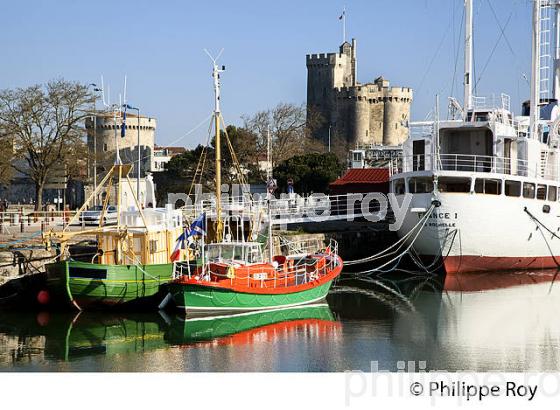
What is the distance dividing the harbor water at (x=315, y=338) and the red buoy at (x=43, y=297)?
80 centimetres

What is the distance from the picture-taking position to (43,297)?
28766 millimetres

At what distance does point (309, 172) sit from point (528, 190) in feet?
72.2

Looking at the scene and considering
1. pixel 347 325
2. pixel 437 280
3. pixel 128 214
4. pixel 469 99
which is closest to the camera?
pixel 347 325

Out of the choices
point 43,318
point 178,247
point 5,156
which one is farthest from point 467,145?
point 5,156

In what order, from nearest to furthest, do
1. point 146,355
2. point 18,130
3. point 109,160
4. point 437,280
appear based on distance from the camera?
1. point 146,355
2. point 437,280
3. point 18,130
4. point 109,160

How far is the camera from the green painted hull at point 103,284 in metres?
27.6

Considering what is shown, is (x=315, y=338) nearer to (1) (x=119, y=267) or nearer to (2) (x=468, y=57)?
(1) (x=119, y=267)

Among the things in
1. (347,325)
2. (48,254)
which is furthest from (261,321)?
(48,254)

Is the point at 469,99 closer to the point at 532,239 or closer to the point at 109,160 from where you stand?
the point at 532,239

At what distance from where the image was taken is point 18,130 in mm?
49062

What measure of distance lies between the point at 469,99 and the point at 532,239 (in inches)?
296

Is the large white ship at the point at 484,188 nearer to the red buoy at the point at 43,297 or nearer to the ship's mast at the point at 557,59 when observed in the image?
the ship's mast at the point at 557,59

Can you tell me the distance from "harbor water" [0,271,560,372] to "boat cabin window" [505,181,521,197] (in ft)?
25.3

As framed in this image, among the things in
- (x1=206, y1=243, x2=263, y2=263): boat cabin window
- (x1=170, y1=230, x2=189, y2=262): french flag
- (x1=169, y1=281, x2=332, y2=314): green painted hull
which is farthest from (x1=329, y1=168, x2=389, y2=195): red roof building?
(x1=169, y1=281, x2=332, y2=314): green painted hull
